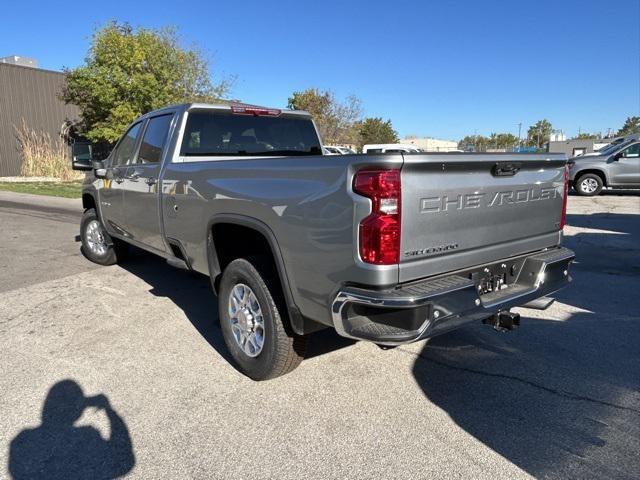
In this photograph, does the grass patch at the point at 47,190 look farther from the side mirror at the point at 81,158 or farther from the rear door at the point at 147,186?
the rear door at the point at 147,186

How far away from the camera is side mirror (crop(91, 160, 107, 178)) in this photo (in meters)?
6.03

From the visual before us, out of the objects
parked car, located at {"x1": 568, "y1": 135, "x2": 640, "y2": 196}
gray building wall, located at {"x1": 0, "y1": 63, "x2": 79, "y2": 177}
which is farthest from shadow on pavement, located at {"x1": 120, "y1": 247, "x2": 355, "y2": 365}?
gray building wall, located at {"x1": 0, "y1": 63, "x2": 79, "y2": 177}

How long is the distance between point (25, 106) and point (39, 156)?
2709 millimetres

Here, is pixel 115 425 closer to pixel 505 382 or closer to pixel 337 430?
pixel 337 430

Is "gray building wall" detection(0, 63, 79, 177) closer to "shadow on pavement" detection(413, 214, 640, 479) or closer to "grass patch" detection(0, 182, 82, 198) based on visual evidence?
"grass patch" detection(0, 182, 82, 198)

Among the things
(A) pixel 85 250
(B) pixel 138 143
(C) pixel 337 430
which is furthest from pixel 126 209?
(C) pixel 337 430

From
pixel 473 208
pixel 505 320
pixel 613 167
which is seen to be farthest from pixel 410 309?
pixel 613 167

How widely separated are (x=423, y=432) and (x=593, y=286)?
156 inches

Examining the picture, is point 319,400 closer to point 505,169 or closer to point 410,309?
point 410,309

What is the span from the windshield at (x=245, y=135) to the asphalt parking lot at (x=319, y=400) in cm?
167

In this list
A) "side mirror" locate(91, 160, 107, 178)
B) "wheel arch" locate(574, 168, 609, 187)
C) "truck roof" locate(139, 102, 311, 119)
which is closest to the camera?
"truck roof" locate(139, 102, 311, 119)

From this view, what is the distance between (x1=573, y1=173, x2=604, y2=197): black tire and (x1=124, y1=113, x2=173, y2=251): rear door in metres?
14.4

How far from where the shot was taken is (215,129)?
187 inches

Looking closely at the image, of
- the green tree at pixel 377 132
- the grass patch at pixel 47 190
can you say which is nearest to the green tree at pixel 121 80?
the grass patch at pixel 47 190
